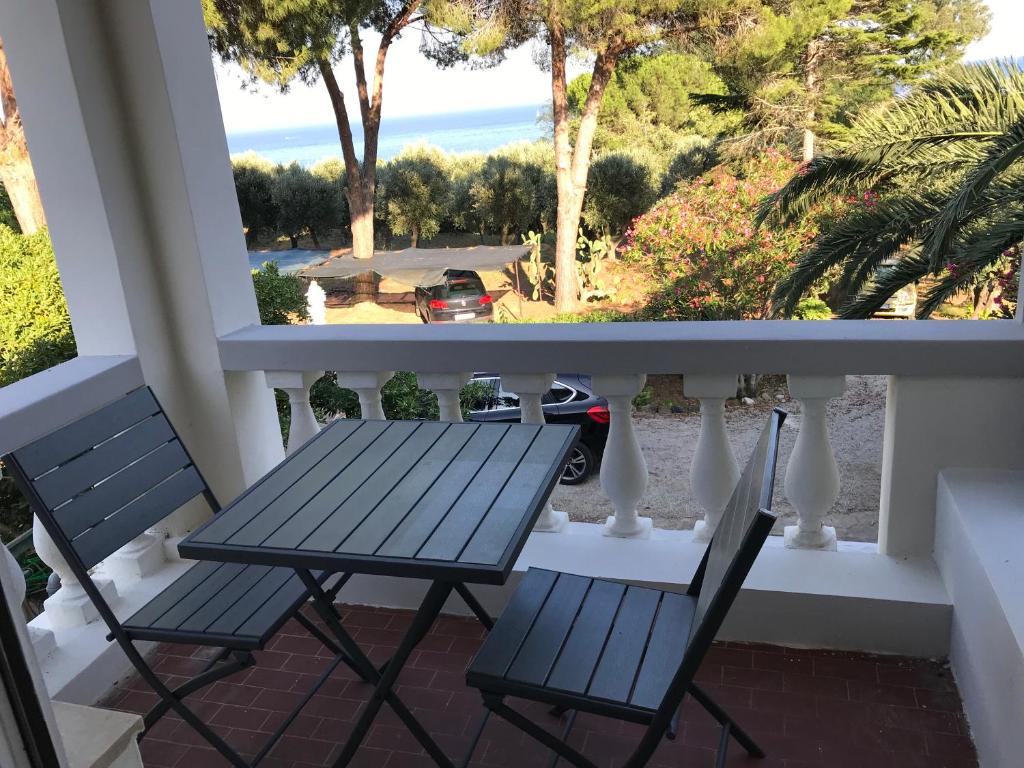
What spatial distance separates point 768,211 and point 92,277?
23.5 ft

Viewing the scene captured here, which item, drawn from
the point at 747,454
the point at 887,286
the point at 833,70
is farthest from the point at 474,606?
the point at 833,70

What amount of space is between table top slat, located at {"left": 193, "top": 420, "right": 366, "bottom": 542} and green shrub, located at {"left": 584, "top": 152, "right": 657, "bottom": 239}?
19.2 metres

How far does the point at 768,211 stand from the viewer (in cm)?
848

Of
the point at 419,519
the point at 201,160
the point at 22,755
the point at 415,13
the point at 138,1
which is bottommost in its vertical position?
the point at 419,519

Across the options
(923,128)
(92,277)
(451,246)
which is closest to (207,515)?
(92,277)

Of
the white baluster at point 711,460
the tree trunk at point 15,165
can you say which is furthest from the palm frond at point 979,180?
the tree trunk at point 15,165

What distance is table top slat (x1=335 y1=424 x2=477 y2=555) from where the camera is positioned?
1747 millimetres

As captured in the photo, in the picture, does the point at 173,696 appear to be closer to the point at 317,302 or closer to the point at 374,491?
the point at 374,491

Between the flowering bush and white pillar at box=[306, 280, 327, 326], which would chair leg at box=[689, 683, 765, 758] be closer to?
the flowering bush

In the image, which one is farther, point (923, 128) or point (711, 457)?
point (923, 128)

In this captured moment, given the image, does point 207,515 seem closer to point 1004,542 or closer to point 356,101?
point 1004,542

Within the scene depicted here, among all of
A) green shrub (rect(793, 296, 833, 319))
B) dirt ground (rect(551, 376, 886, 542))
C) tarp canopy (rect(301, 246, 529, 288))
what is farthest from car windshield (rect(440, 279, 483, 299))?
green shrub (rect(793, 296, 833, 319))

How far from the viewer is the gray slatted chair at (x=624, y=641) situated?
154cm

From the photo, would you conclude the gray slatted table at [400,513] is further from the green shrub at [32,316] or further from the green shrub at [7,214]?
the green shrub at [7,214]
